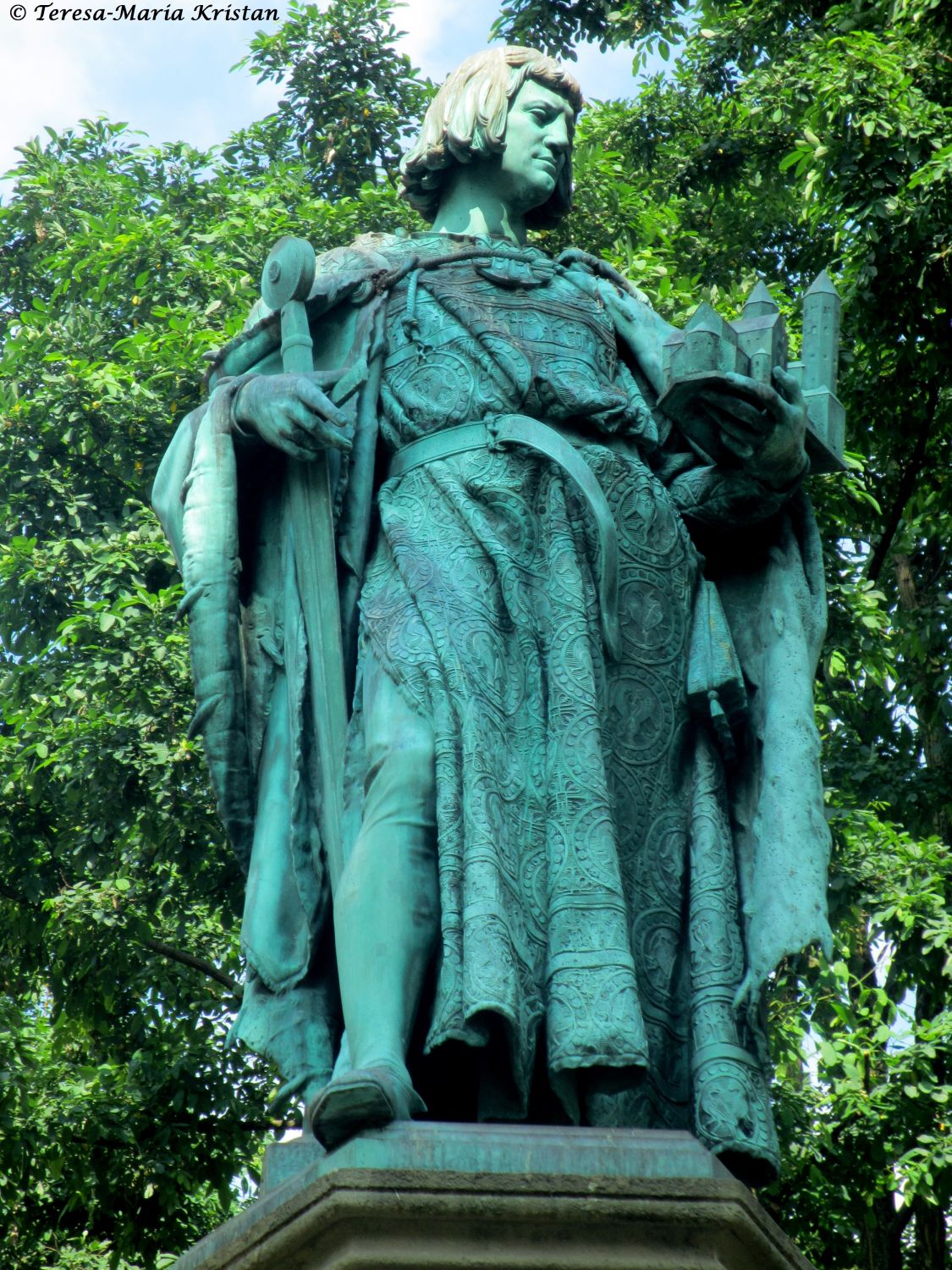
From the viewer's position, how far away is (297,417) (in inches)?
224

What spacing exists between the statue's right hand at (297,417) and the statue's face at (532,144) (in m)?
1.06

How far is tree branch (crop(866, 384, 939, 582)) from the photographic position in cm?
1234

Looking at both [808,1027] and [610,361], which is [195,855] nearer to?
[808,1027]

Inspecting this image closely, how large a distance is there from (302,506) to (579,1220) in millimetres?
2044

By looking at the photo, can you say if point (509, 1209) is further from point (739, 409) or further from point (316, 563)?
point (739, 409)

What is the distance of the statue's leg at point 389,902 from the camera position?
4.95 meters

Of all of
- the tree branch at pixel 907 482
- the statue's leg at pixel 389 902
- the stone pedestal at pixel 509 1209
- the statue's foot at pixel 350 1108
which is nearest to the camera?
the stone pedestal at pixel 509 1209

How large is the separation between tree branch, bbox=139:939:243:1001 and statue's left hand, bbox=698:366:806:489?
21.1 ft

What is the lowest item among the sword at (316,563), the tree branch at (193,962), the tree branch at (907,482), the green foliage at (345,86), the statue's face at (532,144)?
the sword at (316,563)

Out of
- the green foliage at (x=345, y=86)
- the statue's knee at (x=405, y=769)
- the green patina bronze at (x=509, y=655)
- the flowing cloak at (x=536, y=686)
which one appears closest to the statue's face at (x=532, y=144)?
the green patina bronze at (x=509, y=655)

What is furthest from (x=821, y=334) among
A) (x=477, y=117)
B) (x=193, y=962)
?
(x=193, y=962)

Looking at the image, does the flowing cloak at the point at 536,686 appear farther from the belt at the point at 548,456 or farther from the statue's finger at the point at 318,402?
the statue's finger at the point at 318,402

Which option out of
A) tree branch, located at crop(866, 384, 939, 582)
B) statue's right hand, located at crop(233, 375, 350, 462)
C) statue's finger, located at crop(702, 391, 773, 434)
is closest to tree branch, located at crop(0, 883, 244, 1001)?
tree branch, located at crop(866, 384, 939, 582)

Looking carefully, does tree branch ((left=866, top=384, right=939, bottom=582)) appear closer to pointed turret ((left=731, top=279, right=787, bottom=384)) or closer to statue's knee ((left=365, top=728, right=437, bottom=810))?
pointed turret ((left=731, top=279, right=787, bottom=384))
